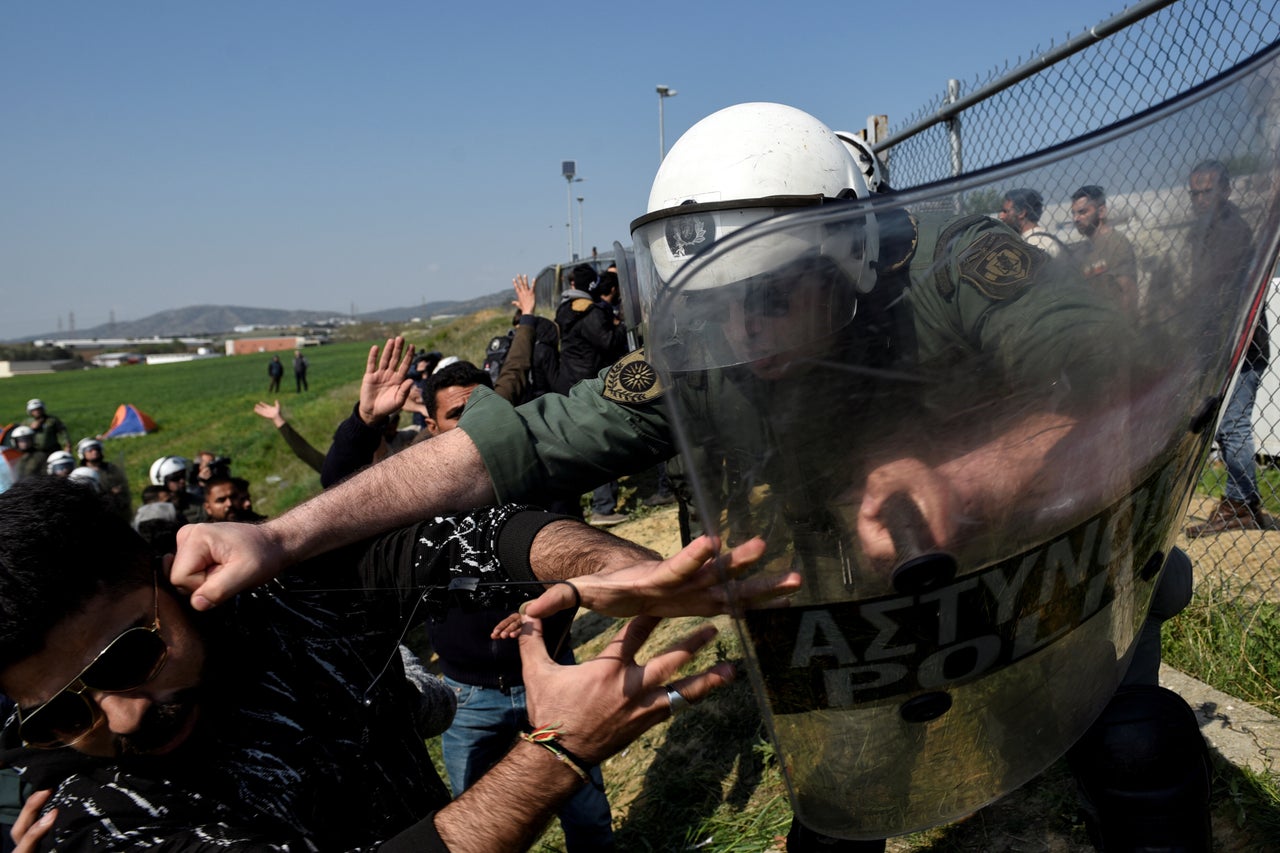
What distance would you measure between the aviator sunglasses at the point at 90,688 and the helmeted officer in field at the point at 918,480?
1.17 m

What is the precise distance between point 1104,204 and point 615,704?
0.92m

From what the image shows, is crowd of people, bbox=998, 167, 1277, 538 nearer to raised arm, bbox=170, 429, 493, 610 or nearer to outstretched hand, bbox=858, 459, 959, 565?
outstretched hand, bbox=858, 459, 959, 565

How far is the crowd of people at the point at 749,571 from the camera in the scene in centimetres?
90

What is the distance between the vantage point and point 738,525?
94 cm

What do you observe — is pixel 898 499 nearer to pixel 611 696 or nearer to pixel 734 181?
pixel 611 696

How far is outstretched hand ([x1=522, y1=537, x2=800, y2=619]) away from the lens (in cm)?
96

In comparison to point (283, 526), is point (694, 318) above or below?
above

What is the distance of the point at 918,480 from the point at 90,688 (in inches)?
57.5

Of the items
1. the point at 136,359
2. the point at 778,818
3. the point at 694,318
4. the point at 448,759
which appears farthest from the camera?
the point at 136,359

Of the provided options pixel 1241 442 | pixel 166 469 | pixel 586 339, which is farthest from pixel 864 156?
pixel 166 469

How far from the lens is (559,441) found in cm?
184

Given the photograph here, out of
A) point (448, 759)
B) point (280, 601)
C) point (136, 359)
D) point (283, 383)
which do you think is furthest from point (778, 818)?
point (136, 359)

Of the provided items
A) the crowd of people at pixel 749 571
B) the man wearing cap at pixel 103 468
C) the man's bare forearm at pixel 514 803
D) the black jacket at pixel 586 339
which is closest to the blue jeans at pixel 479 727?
the crowd of people at pixel 749 571

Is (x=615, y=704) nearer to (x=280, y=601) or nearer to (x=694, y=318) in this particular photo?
(x=694, y=318)
